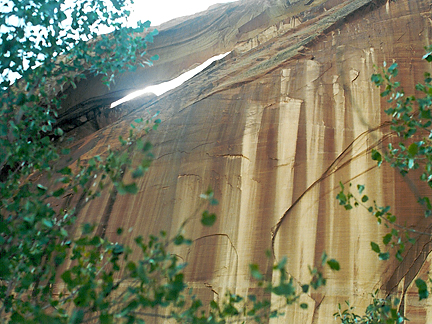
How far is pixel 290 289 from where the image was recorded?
2094mm

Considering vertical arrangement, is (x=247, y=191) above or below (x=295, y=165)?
below

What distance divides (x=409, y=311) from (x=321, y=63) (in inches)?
172

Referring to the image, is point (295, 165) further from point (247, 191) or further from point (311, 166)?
point (247, 191)

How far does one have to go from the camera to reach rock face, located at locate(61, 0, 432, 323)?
607cm

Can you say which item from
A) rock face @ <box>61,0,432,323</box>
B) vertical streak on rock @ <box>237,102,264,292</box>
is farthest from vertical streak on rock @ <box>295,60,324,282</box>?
vertical streak on rock @ <box>237,102,264,292</box>

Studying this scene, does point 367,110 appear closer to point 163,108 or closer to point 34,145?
point 163,108

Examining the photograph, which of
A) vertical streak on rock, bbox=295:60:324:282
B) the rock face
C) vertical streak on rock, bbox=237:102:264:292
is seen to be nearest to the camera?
the rock face

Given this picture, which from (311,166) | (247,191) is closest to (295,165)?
(311,166)

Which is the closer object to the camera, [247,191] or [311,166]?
[311,166]

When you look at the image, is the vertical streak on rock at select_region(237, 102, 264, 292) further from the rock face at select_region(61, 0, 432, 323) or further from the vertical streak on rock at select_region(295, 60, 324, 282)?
the vertical streak on rock at select_region(295, 60, 324, 282)

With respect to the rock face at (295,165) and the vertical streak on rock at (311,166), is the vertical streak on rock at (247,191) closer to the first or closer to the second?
the rock face at (295,165)

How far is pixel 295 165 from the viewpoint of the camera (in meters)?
6.82

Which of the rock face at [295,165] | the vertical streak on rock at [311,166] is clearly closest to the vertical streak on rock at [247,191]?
the rock face at [295,165]

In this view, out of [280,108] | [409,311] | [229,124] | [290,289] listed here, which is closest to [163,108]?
[229,124]
